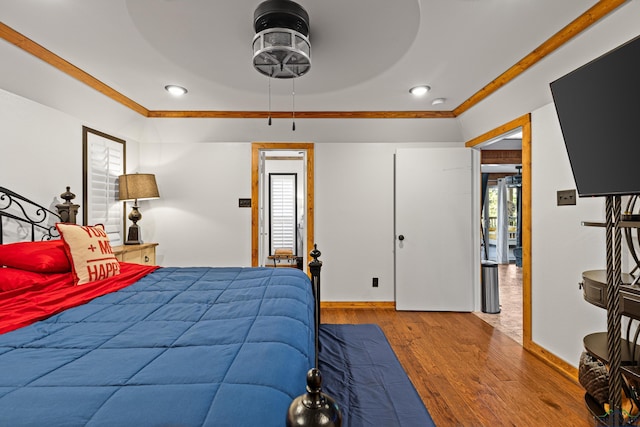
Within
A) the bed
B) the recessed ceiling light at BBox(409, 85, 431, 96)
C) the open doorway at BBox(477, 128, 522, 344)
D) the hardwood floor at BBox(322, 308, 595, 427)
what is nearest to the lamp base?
the bed

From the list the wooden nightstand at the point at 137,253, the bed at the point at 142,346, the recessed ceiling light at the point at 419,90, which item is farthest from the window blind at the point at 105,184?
the recessed ceiling light at the point at 419,90

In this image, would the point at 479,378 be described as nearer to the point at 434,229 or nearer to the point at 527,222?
the point at 527,222

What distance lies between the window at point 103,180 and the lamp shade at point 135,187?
13 centimetres

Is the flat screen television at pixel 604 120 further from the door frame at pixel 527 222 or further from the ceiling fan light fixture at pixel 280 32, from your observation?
the ceiling fan light fixture at pixel 280 32

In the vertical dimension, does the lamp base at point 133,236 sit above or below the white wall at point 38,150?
below

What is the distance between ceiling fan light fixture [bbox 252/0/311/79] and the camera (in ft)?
6.04

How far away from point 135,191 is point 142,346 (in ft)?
9.67

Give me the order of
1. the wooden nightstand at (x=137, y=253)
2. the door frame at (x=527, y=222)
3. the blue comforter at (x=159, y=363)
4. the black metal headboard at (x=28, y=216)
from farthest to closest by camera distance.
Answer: the wooden nightstand at (x=137, y=253) < the door frame at (x=527, y=222) < the black metal headboard at (x=28, y=216) < the blue comforter at (x=159, y=363)

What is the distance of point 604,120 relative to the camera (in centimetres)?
148

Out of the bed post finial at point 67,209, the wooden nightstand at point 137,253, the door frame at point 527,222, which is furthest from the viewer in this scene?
the wooden nightstand at point 137,253

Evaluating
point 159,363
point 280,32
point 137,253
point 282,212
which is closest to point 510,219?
point 282,212

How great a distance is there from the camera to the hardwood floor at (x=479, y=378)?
76.4 inches

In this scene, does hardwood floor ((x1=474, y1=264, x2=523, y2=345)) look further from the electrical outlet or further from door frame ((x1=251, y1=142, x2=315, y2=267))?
door frame ((x1=251, y1=142, x2=315, y2=267))

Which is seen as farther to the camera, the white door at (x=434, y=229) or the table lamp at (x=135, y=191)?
the white door at (x=434, y=229)
